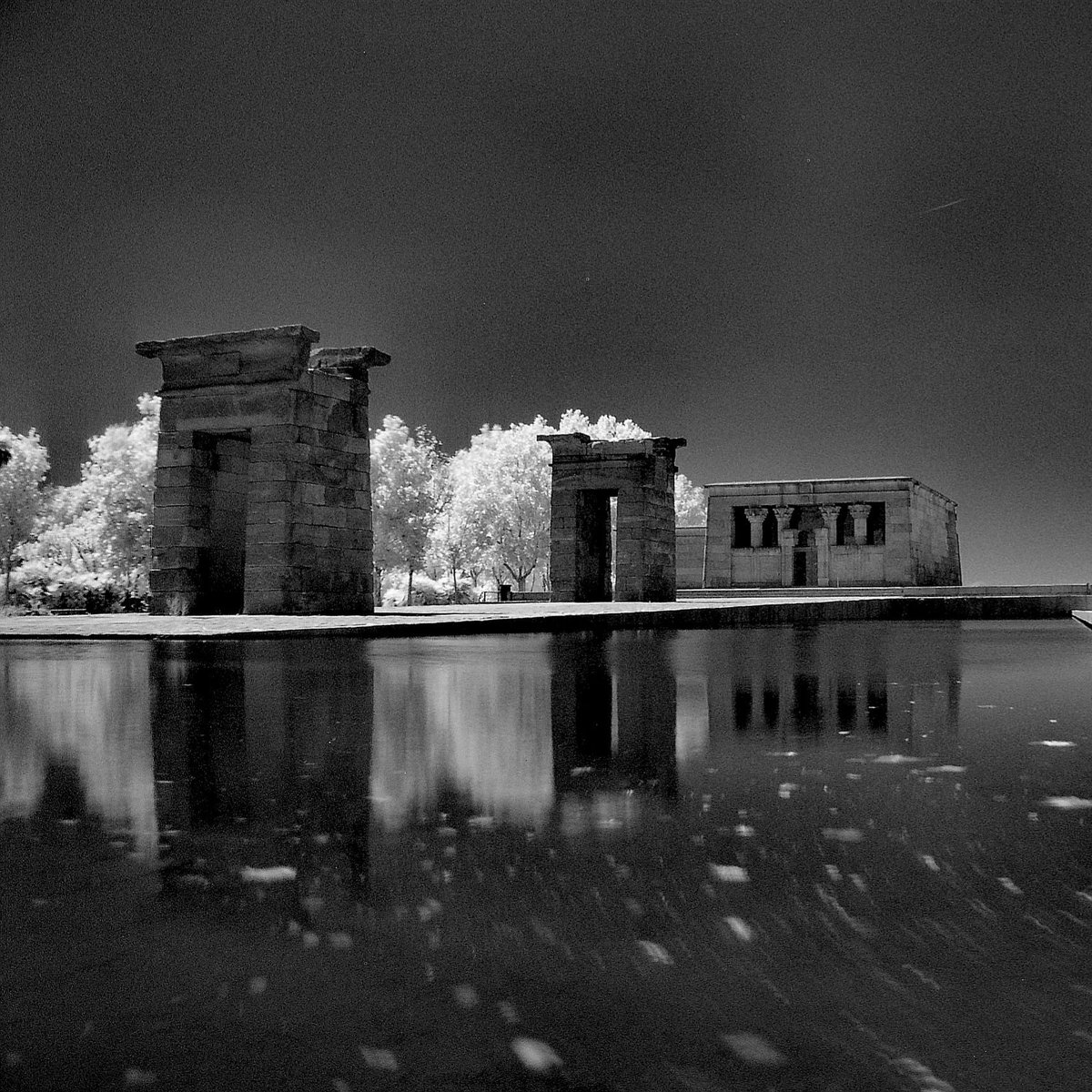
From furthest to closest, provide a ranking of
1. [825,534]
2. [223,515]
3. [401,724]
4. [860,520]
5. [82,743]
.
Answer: [825,534] < [860,520] < [223,515] < [401,724] < [82,743]

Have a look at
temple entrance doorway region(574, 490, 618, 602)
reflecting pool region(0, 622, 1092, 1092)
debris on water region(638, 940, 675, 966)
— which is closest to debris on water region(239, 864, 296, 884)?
reflecting pool region(0, 622, 1092, 1092)

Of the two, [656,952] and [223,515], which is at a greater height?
[223,515]

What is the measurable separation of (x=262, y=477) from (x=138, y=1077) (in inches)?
601

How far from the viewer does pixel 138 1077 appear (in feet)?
3.67

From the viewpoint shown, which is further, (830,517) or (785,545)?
(785,545)

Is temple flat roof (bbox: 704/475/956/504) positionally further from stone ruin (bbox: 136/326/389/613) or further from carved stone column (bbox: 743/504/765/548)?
stone ruin (bbox: 136/326/389/613)

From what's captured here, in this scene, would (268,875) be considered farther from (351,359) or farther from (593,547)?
(593,547)

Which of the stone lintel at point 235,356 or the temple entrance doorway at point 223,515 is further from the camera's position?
the temple entrance doorway at point 223,515

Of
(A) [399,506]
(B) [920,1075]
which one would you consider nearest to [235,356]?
(B) [920,1075]

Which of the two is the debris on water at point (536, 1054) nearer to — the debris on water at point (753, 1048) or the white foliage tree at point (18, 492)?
the debris on water at point (753, 1048)

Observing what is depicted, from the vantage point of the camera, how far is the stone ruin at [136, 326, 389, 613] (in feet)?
51.7

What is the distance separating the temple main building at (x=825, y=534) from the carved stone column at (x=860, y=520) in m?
0.04

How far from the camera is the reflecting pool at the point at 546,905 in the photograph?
3.88ft

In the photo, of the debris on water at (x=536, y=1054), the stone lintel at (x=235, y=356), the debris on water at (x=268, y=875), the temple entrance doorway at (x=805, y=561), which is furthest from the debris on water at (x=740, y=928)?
the temple entrance doorway at (x=805, y=561)
